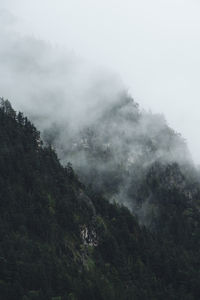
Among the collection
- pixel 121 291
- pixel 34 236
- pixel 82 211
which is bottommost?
pixel 121 291

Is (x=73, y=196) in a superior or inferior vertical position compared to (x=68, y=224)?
superior

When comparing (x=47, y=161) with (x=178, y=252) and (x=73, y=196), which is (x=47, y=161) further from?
(x=178, y=252)

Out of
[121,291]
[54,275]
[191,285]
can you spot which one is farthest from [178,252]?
[54,275]

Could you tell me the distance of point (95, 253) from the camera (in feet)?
554

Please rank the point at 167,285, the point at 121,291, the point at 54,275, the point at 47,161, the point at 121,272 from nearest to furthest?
the point at 54,275
the point at 121,291
the point at 121,272
the point at 167,285
the point at 47,161

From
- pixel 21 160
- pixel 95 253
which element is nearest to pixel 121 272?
pixel 95 253

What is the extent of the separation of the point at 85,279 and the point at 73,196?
139ft

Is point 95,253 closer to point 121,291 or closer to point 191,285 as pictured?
point 121,291

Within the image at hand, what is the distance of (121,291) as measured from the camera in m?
150

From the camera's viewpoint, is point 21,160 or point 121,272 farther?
point 21,160

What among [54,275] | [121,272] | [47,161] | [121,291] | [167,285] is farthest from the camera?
[47,161]

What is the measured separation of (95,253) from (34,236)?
2167 centimetres

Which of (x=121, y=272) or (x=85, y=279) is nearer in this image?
(x=85, y=279)

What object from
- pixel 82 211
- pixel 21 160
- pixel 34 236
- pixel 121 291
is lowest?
pixel 121 291
